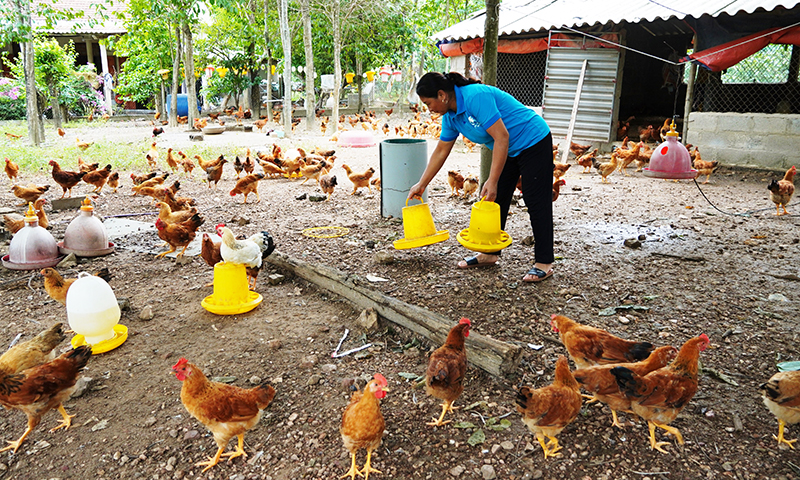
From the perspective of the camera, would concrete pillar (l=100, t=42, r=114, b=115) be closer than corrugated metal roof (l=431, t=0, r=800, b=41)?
No

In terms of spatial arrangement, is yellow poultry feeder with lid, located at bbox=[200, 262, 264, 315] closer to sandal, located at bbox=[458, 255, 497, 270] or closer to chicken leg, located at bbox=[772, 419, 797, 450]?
sandal, located at bbox=[458, 255, 497, 270]

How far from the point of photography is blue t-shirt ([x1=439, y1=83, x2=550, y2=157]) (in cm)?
376

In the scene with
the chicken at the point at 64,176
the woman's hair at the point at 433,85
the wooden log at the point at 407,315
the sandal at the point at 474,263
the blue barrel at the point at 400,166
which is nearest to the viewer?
the wooden log at the point at 407,315

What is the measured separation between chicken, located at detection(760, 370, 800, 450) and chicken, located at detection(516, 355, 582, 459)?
901 mm

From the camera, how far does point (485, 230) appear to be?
405cm

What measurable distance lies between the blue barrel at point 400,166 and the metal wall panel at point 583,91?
7.41m

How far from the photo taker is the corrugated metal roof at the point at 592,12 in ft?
29.9

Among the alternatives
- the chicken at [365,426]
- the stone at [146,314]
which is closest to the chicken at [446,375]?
the chicken at [365,426]

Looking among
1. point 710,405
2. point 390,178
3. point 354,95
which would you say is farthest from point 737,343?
point 354,95

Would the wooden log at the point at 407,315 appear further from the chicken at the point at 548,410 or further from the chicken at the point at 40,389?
the chicken at the point at 40,389

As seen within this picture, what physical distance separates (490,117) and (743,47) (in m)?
7.50

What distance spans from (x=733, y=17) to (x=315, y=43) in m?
16.2

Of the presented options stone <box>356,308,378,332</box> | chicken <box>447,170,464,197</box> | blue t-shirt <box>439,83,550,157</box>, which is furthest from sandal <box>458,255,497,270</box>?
chicken <box>447,170,464,197</box>

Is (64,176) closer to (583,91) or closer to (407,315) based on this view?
(407,315)
